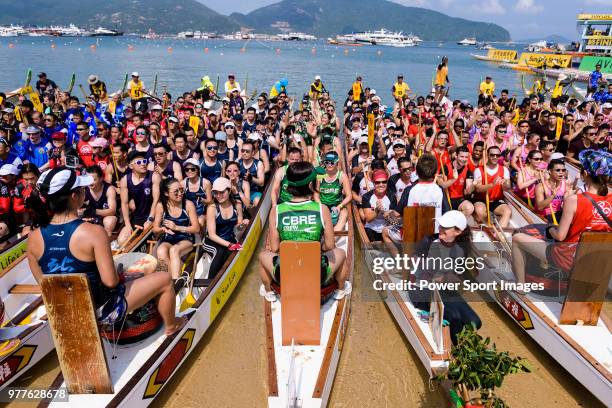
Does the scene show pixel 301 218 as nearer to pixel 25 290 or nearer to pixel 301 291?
pixel 301 291

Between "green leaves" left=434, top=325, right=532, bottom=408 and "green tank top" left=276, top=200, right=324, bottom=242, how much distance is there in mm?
1744

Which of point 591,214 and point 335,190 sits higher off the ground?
point 591,214

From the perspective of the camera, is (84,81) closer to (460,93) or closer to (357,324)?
(460,93)

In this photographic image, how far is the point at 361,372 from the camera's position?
522 centimetres

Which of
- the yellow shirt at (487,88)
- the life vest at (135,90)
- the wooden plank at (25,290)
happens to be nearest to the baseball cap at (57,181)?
the wooden plank at (25,290)

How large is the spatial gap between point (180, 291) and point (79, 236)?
2.85m

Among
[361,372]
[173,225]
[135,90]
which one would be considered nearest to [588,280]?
[361,372]

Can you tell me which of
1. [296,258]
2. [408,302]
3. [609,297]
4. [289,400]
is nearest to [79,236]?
[296,258]

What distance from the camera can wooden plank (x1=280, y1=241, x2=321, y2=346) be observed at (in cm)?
398

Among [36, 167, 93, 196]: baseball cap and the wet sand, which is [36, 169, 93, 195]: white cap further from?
the wet sand

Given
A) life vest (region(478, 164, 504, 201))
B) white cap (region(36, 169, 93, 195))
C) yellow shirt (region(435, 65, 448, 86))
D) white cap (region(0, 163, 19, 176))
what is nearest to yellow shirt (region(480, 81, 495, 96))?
yellow shirt (region(435, 65, 448, 86))

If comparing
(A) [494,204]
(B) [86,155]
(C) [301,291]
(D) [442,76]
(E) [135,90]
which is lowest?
(A) [494,204]

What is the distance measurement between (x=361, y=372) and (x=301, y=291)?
1.80 m

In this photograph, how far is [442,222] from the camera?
174 inches
